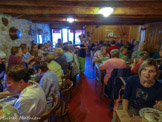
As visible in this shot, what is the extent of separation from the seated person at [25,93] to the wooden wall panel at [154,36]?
19.7 ft

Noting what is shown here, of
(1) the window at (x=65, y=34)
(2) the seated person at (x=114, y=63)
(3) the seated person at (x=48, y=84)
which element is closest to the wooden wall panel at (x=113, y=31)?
(1) the window at (x=65, y=34)

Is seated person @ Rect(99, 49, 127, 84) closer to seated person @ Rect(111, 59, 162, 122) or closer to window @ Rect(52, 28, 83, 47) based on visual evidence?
seated person @ Rect(111, 59, 162, 122)

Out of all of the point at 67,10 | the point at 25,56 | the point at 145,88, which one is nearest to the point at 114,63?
the point at 145,88

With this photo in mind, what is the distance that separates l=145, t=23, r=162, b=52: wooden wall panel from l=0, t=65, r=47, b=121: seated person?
6.01m

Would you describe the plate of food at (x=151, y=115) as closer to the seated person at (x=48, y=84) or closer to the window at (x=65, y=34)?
the seated person at (x=48, y=84)

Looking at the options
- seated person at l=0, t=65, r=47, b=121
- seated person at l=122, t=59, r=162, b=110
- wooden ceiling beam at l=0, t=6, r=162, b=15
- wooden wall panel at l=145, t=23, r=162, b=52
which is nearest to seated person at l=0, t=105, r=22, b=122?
seated person at l=0, t=65, r=47, b=121

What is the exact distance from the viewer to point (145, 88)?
55.9 inches

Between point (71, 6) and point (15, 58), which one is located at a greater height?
point (71, 6)

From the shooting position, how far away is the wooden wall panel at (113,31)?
31.9 ft

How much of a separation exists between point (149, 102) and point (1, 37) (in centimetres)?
386

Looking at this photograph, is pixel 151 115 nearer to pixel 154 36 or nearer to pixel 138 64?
pixel 138 64

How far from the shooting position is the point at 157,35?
20.4ft

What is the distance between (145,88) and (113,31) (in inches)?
359

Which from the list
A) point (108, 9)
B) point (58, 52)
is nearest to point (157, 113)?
point (58, 52)
